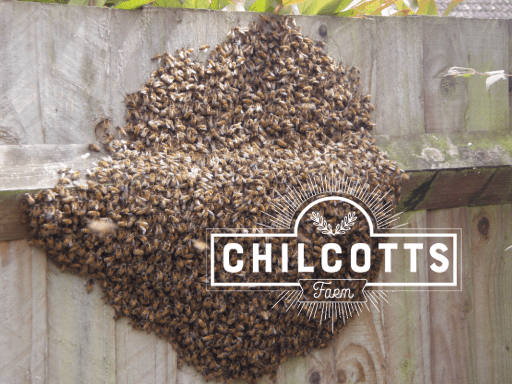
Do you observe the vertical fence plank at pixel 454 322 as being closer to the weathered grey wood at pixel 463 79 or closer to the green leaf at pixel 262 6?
the weathered grey wood at pixel 463 79

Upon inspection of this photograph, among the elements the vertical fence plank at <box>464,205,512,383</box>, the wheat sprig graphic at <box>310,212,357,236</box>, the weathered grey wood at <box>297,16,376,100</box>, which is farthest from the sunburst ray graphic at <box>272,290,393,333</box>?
the weathered grey wood at <box>297,16,376,100</box>

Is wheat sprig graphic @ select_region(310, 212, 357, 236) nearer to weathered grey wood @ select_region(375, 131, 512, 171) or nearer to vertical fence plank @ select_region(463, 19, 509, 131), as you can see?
weathered grey wood @ select_region(375, 131, 512, 171)

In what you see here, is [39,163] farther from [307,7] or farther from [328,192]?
[307,7]

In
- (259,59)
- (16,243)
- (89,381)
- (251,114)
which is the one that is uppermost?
(259,59)

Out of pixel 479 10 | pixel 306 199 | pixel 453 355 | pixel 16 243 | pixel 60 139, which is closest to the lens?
pixel 16 243

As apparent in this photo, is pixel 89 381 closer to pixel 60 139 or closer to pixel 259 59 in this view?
pixel 60 139

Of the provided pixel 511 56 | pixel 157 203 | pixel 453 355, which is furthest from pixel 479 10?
pixel 157 203
